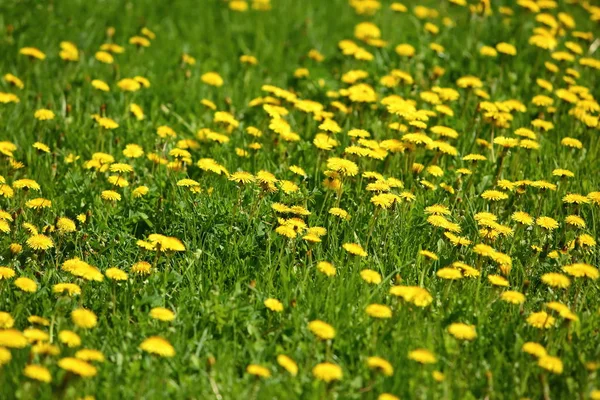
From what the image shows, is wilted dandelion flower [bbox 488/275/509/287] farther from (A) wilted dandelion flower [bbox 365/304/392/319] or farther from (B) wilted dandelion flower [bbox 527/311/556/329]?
(A) wilted dandelion flower [bbox 365/304/392/319]

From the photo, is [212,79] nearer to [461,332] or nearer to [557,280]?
[557,280]

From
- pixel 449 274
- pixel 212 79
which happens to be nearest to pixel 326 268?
pixel 449 274

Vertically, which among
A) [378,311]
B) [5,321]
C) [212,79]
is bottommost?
[5,321]

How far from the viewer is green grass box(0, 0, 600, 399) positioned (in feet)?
10.2

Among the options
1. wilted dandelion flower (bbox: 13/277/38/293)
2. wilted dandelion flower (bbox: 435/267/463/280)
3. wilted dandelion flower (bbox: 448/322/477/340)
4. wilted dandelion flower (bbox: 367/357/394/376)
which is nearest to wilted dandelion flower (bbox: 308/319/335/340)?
wilted dandelion flower (bbox: 367/357/394/376)

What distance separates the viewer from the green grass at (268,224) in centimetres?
311

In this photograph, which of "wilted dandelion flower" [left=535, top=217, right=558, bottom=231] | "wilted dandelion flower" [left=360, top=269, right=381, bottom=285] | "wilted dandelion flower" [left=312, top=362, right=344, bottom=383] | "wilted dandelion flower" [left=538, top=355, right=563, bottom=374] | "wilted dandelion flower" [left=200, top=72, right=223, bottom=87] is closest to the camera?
"wilted dandelion flower" [left=312, top=362, right=344, bottom=383]

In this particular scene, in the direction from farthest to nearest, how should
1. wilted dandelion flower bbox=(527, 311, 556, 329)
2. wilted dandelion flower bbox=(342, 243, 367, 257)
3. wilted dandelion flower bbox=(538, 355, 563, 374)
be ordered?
1. wilted dandelion flower bbox=(342, 243, 367, 257)
2. wilted dandelion flower bbox=(527, 311, 556, 329)
3. wilted dandelion flower bbox=(538, 355, 563, 374)

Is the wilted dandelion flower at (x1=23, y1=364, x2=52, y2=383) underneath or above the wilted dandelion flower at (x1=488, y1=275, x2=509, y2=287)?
underneath

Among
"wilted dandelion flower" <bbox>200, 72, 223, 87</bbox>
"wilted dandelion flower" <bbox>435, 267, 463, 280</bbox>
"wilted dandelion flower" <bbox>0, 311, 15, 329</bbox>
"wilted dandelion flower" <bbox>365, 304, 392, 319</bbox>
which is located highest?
"wilted dandelion flower" <bbox>200, 72, 223, 87</bbox>

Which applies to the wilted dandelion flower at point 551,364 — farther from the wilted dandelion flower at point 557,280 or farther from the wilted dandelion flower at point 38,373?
the wilted dandelion flower at point 38,373

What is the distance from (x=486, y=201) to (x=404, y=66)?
1765mm

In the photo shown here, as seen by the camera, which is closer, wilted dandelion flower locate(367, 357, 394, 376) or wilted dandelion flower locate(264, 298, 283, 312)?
wilted dandelion flower locate(367, 357, 394, 376)

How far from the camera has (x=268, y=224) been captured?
4051mm
